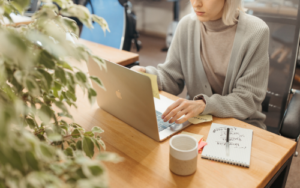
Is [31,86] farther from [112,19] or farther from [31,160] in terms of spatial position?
[112,19]

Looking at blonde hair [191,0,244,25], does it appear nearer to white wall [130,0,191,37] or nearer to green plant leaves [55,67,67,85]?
green plant leaves [55,67,67,85]

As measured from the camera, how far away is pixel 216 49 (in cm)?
128

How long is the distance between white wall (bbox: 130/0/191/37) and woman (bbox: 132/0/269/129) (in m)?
3.38

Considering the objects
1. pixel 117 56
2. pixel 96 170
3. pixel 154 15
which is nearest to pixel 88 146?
pixel 96 170

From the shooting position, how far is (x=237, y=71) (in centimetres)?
117

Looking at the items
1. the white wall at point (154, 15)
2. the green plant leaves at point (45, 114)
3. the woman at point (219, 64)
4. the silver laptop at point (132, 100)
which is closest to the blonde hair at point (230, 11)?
the woman at point (219, 64)

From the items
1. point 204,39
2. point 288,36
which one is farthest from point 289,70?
point 204,39

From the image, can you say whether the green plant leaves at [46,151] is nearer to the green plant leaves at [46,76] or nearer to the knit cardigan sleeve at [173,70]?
the green plant leaves at [46,76]

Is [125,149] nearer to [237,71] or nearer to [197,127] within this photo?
[197,127]

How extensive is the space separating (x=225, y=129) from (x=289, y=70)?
0.63 meters

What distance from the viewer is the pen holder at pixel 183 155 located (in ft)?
2.23

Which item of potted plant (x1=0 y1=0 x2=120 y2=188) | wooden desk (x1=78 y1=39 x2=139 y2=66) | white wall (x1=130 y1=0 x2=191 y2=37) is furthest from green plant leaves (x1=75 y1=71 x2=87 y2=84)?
white wall (x1=130 y1=0 x2=191 y2=37)

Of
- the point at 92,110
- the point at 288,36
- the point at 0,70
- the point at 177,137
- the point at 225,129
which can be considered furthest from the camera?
the point at 288,36

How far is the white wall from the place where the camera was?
4.75 metres
